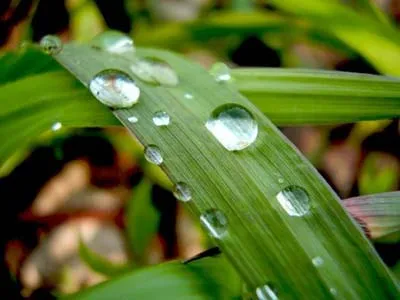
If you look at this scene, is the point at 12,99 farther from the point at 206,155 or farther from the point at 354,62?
the point at 354,62

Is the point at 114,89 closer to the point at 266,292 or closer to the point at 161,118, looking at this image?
the point at 161,118

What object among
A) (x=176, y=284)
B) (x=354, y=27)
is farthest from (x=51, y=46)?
(x=354, y=27)

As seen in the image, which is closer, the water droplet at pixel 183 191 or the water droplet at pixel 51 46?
the water droplet at pixel 183 191

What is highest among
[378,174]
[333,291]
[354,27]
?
[354,27]

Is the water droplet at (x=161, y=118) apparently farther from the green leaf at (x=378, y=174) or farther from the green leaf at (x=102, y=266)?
the green leaf at (x=378, y=174)

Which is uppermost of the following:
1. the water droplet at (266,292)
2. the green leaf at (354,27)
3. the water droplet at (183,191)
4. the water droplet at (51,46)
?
the green leaf at (354,27)

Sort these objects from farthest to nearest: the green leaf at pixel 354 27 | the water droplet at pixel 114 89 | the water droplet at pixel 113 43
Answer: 1. the green leaf at pixel 354 27
2. the water droplet at pixel 113 43
3. the water droplet at pixel 114 89

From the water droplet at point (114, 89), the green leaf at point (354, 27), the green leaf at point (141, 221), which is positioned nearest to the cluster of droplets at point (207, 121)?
the water droplet at point (114, 89)
